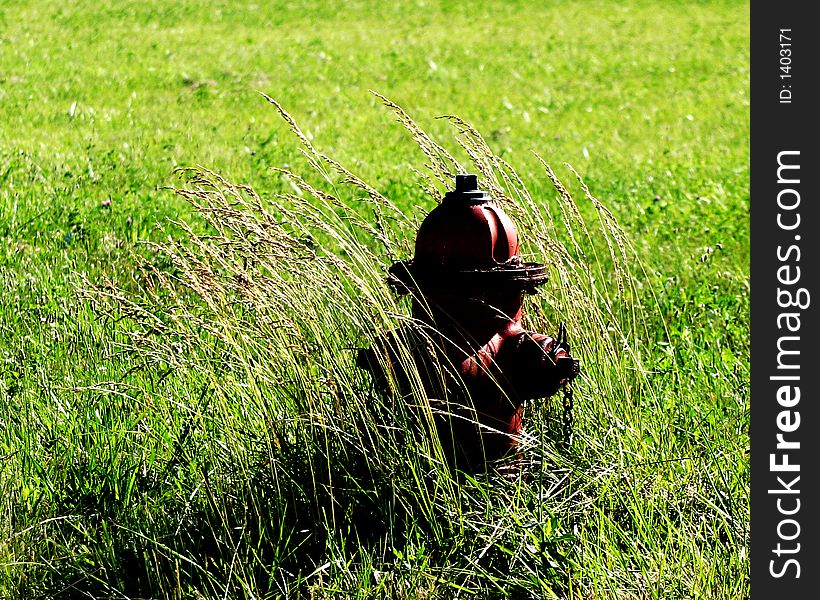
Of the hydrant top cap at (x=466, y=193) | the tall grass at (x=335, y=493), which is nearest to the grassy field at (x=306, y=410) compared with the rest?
the tall grass at (x=335, y=493)

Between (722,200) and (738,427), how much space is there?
4709mm

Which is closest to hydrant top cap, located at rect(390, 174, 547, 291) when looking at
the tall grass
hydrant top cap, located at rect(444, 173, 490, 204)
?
hydrant top cap, located at rect(444, 173, 490, 204)

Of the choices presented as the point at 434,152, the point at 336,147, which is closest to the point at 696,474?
the point at 434,152

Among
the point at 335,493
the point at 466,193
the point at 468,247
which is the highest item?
the point at 466,193

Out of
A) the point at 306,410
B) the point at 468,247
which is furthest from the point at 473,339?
the point at 306,410

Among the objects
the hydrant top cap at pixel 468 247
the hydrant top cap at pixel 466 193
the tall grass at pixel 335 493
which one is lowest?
the tall grass at pixel 335 493

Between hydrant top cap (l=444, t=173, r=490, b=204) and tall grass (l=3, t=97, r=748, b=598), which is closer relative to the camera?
tall grass (l=3, t=97, r=748, b=598)

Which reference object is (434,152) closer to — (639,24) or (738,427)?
(738,427)

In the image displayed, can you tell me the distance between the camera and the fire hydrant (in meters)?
3.00

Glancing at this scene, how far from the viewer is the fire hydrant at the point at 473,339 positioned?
2998 mm

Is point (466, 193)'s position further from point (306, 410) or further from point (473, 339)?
point (306, 410)

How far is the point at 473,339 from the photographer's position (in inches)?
120

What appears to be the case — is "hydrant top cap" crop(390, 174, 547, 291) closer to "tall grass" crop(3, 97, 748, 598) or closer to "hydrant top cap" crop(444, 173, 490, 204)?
"hydrant top cap" crop(444, 173, 490, 204)

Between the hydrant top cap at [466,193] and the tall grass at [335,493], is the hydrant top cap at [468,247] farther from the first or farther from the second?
the tall grass at [335,493]
